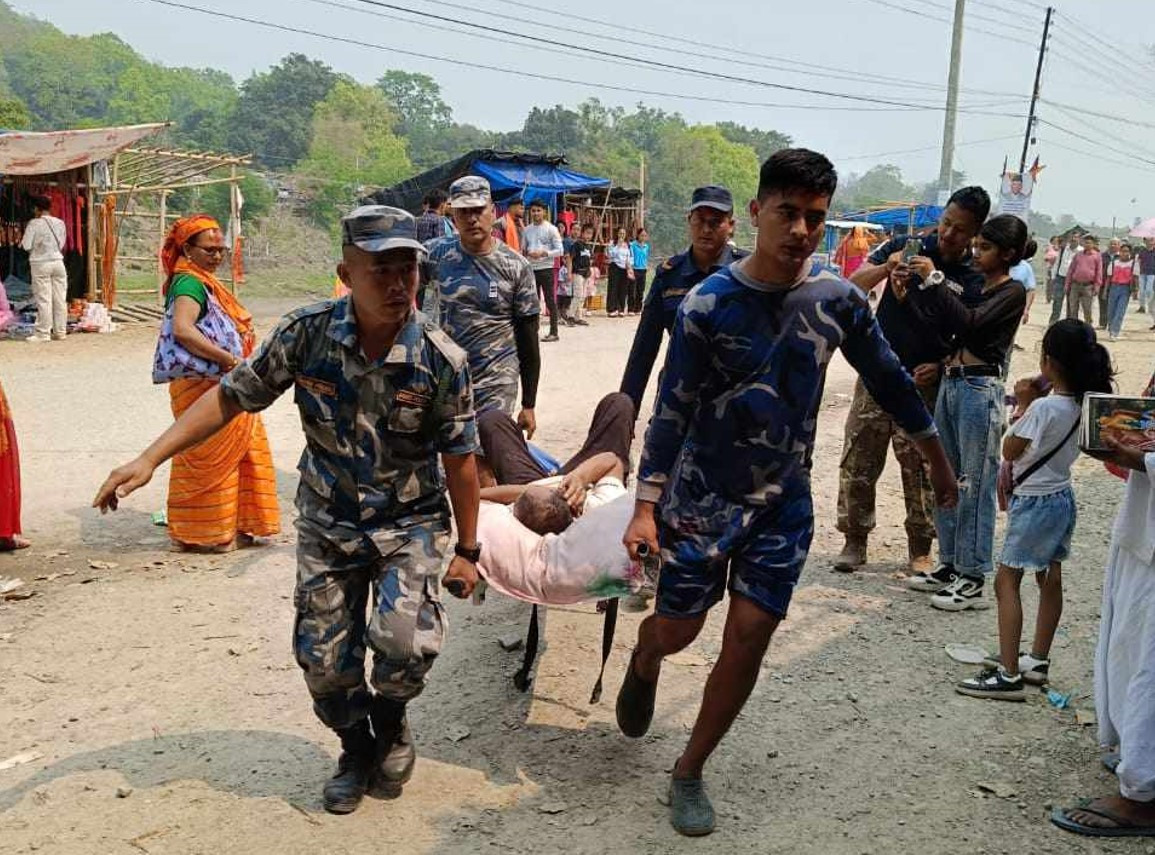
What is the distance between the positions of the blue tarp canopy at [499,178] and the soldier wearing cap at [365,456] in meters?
16.5

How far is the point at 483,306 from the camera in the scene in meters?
5.21

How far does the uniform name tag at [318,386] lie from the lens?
3041 millimetres

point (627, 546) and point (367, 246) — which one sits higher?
point (367, 246)

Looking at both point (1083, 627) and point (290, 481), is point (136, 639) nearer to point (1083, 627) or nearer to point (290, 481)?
point (290, 481)

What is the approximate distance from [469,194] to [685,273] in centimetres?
118

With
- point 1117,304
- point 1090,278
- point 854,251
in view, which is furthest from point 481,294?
point 1117,304

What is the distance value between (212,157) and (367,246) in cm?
1571

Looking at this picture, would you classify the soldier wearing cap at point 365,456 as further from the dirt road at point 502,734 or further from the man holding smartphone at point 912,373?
the man holding smartphone at point 912,373

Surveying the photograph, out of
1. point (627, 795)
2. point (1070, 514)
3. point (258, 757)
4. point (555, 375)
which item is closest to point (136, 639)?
point (258, 757)

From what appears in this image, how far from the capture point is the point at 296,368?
3062mm

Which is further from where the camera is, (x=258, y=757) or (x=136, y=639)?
(x=136, y=639)

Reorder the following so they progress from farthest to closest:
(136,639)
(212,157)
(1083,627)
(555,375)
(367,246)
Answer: (212,157) → (555,375) → (1083,627) → (136,639) → (367,246)

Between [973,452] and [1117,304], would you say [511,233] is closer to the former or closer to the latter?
[973,452]

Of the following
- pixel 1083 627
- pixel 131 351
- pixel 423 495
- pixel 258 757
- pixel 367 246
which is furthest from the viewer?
pixel 131 351
